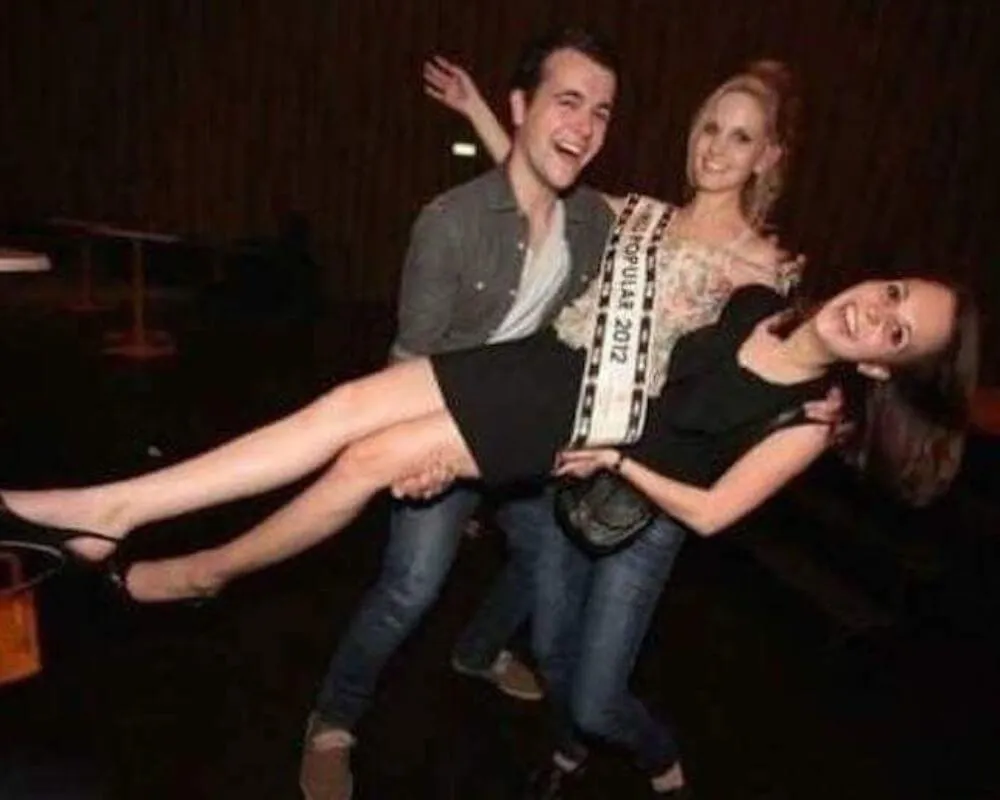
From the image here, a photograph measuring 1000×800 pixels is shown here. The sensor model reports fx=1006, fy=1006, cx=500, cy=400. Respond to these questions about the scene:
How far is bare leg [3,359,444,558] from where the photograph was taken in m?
1.84

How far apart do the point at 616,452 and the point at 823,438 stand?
0.38 meters

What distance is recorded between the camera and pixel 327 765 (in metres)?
2.21

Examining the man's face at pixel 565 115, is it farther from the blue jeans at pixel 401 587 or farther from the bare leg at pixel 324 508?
the blue jeans at pixel 401 587

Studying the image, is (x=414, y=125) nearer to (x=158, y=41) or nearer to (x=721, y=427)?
(x=158, y=41)

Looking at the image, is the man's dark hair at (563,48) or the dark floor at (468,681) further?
the dark floor at (468,681)

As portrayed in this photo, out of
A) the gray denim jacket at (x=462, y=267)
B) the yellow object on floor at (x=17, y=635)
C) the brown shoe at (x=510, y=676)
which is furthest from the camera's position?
the brown shoe at (x=510, y=676)

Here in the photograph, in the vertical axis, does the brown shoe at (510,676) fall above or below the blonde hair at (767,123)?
below

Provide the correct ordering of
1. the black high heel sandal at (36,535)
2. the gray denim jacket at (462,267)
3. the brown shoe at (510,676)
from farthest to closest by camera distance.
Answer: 1. the brown shoe at (510,676)
2. the gray denim jacket at (462,267)
3. the black high heel sandal at (36,535)

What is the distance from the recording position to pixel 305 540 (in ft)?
6.52

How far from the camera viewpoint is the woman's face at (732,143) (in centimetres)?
211

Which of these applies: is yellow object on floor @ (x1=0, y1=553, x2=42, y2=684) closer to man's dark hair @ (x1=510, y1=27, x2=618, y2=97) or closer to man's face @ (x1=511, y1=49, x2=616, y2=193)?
man's face @ (x1=511, y1=49, x2=616, y2=193)

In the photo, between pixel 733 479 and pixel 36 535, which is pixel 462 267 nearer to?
pixel 733 479

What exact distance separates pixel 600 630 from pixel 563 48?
47.5 inches

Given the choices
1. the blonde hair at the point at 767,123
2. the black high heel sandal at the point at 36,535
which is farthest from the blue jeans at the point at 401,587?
the blonde hair at the point at 767,123
